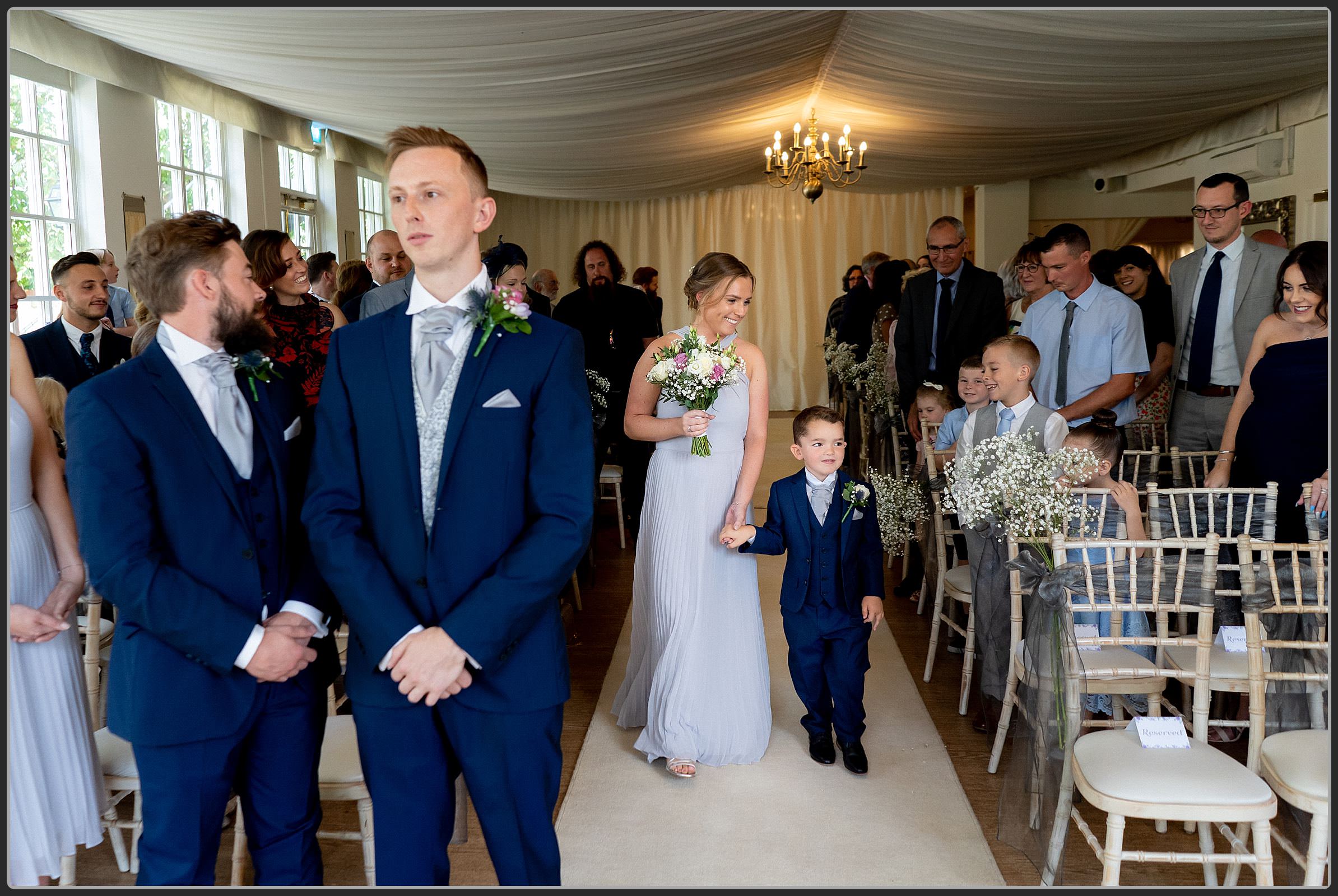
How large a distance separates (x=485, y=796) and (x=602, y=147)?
8.43 meters

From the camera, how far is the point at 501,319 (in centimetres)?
205

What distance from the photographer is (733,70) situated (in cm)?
714

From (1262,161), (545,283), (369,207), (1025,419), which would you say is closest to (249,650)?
(1025,419)

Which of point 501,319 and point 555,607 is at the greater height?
point 501,319

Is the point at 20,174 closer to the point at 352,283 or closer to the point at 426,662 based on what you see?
the point at 352,283

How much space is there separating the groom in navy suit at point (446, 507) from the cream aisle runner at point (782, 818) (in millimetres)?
1139

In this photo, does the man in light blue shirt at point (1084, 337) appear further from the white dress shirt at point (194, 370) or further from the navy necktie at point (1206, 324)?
→ the white dress shirt at point (194, 370)

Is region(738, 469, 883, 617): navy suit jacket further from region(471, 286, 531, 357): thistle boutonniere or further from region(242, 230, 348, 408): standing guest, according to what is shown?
region(471, 286, 531, 357): thistle boutonniere

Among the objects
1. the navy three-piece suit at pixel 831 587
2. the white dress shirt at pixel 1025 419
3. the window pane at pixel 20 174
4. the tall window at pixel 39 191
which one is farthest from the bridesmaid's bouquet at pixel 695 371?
the window pane at pixel 20 174

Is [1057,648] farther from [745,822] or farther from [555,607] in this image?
[555,607]

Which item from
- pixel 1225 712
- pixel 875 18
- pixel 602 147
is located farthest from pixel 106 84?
pixel 1225 712

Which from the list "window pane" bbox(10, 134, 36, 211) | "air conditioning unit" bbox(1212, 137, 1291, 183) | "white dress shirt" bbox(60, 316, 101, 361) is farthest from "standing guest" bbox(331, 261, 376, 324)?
"air conditioning unit" bbox(1212, 137, 1291, 183)

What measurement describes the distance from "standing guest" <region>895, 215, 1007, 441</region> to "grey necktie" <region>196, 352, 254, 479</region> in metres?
4.60

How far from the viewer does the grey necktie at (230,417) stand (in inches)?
84.9
